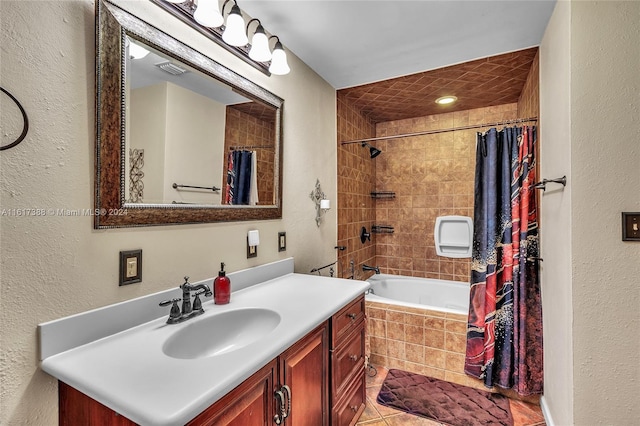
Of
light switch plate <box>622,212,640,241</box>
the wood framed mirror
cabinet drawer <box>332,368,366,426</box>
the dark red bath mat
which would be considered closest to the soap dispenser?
the wood framed mirror

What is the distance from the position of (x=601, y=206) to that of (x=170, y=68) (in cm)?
193

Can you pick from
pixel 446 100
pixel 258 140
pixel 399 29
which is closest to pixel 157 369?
pixel 258 140

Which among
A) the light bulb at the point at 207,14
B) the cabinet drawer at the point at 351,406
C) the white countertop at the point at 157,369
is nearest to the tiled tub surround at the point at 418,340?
the cabinet drawer at the point at 351,406

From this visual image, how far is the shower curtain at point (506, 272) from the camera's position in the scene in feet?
6.50

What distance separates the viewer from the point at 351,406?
1.62 m

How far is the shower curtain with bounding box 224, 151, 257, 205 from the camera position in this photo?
1.54 m

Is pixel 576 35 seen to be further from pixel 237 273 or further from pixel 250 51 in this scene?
pixel 237 273

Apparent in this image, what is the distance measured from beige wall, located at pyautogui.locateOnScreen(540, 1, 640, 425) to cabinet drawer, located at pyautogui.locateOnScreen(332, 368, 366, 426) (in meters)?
0.99

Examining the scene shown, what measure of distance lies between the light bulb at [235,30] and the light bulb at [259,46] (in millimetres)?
132

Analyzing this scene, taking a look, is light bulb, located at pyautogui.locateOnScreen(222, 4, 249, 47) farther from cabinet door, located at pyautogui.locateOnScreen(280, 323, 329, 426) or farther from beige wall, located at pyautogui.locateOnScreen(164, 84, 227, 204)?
cabinet door, located at pyautogui.locateOnScreen(280, 323, 329, 426)

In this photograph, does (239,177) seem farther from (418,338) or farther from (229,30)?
(418,338)

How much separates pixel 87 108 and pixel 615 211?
6.75 ft

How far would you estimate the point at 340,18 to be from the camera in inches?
66.8

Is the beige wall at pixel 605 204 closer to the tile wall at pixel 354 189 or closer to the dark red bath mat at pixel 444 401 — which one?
the dark red bath mat at pixel 444 401
